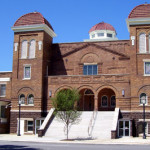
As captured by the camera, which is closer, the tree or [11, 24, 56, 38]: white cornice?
the tree

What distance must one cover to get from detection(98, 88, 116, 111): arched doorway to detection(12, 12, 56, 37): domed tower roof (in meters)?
10.3

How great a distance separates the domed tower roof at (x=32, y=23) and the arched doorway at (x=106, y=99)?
10.3 metres

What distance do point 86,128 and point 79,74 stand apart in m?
9.59

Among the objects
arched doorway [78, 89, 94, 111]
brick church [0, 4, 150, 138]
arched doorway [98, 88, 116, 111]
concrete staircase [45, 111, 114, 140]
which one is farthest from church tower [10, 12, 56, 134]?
arched doorway [98, 88, 116, 111]

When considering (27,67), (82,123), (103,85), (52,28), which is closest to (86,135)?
(82,123)

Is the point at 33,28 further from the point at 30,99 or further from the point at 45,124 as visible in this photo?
the point at 45,124

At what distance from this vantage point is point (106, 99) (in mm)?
37344

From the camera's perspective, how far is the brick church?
3328 cm

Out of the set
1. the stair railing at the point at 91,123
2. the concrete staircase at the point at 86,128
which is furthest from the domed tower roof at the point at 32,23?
the stair railing at the point at 91,123

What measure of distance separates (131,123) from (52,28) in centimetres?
1693

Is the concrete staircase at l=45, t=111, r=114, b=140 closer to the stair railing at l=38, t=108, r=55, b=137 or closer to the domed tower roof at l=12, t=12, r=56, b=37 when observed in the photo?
the stair railing at l=38, t=108, r=55, b=137

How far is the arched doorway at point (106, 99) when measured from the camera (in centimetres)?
3700

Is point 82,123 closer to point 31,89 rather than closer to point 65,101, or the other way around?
point 65,101

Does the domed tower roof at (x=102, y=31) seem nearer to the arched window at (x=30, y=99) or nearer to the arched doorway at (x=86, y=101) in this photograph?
the arched doorway at (x=86, y=101)
